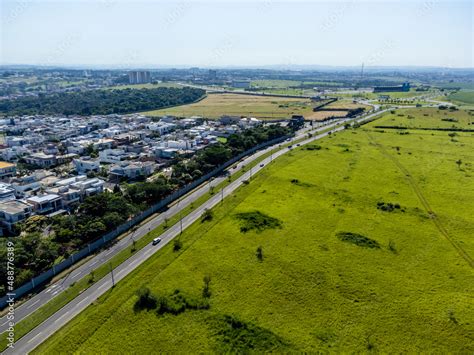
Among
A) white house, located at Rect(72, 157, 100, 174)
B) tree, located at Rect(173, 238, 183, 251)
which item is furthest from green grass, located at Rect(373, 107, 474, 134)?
tree, located at Rect(173, 238, 183, 251)

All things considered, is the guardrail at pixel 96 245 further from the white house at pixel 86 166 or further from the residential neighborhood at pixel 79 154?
the white house at pixel 86 166

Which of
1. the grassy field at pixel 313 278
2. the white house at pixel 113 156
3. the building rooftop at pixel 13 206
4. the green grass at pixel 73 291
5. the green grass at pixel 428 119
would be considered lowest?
the green grass at pixel 73 291

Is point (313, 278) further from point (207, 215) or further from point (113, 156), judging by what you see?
point (113, 156)

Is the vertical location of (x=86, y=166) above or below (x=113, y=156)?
below

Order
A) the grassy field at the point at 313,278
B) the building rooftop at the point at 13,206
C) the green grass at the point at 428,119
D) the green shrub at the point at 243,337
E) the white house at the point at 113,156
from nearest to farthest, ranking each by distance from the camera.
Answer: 1. the green shrub at the point at 243,337
2. the grassy field at the point at 313,278
3. the building rooftop at the point at 13,206
4. the white house at the point at 113,156
5. the green grass at the point at 428,119

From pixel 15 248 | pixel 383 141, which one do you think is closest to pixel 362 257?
pixel 15 248

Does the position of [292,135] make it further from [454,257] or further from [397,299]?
[397,299]

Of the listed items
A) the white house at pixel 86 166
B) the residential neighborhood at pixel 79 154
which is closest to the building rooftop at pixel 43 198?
the residential neighborhood at pixel 79 154

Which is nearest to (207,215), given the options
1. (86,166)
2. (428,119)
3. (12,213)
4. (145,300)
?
(145,300)

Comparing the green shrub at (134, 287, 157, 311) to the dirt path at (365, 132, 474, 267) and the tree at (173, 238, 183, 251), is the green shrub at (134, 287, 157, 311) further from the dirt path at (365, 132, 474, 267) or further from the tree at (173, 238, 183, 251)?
the dirt path at (365, 132, 474, 267)
